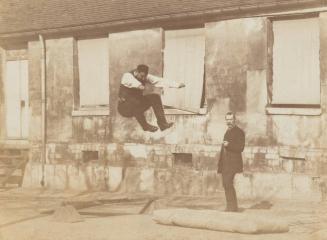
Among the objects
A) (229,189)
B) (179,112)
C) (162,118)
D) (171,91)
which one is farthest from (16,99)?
(229,189)

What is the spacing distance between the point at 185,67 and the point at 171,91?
0.78m

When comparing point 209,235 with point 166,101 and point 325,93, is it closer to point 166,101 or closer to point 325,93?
point 325,93

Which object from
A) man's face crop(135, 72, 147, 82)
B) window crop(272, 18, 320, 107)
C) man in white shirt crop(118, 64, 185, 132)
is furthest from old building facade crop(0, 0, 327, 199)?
man's face crop(135, 72, 147, 82)

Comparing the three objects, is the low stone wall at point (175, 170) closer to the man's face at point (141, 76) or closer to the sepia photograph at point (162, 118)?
the sepia photograph at point (162, 118)

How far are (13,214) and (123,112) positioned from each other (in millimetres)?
3518

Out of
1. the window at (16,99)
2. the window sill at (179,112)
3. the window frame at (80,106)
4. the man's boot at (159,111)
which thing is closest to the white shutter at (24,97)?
the window at (16,99)

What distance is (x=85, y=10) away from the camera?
61.8 ft

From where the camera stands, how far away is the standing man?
12758mm

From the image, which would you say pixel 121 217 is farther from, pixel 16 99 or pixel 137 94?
pixel 16 99

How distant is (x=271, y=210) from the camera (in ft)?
45.2

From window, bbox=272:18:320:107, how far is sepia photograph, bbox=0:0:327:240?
0.08 ft

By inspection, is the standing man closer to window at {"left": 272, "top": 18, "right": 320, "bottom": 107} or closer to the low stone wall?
the low stone wall

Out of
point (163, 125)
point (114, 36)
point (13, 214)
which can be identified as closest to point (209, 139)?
point (163, 125)

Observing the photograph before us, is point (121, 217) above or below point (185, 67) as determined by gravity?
below
